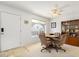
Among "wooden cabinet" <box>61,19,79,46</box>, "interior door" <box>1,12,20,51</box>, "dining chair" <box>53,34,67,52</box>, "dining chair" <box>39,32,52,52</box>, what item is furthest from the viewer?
"wooden cabinet" <box>61,19,79,46</box>

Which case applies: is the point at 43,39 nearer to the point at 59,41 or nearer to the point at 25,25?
the point at 59,41

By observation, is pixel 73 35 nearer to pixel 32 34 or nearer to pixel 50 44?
pixel 50 44

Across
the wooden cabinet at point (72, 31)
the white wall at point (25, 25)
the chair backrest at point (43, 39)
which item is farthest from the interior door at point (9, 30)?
the wooden cabinet at point (72, 31)

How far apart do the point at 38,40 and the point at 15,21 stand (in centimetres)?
121

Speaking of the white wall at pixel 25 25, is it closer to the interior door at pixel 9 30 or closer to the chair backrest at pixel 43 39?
the interior door at pixel 9 30

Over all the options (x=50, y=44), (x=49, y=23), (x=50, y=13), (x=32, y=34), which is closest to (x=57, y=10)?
(x=50, y=13)

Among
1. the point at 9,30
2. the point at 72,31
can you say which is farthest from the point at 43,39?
the point at 72,31

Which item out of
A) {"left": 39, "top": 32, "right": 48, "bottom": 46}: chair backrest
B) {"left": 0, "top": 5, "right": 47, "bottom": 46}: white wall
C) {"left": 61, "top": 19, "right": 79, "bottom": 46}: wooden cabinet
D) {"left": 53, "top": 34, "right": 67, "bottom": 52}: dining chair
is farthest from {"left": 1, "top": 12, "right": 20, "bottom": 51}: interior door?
{"left": 61, "top": 19, "right": 79, "bottom": 46}: wooden cabinet

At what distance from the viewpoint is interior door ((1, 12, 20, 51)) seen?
3.77 metres

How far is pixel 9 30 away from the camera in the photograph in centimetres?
392

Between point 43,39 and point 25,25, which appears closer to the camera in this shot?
point 25,25

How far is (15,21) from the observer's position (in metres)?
4.00

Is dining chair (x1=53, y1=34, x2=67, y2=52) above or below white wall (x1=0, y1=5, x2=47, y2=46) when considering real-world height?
below

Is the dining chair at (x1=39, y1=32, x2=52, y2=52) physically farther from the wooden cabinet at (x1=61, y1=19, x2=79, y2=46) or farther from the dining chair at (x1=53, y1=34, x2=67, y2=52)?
the wooden cabinet at (x1=61, y1=19, x2=79, y2=46)
